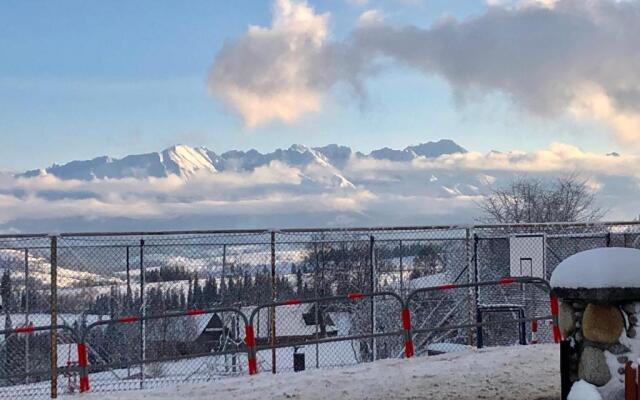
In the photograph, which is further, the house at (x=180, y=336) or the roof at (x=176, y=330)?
the roof at (x=176, y=330)

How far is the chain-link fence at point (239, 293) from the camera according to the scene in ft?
46.3

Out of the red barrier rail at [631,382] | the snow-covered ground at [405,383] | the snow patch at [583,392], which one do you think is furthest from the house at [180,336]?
the red barrier rail at [631,382]

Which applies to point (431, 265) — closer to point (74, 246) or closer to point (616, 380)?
point (74, 246)

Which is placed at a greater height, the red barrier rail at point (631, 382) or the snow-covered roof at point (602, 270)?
the snow-covered roof at point (602, 270)

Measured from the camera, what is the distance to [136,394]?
33.2 ft

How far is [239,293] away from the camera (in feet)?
76.6

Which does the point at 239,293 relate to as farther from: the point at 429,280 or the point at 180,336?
the point at 180,336

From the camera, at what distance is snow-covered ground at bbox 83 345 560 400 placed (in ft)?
32.0

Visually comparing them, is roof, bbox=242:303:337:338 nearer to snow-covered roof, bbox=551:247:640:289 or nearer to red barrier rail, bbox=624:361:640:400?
snow-covered roof, bbox=551:247:640:289

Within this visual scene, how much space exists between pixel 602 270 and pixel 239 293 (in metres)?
17.1

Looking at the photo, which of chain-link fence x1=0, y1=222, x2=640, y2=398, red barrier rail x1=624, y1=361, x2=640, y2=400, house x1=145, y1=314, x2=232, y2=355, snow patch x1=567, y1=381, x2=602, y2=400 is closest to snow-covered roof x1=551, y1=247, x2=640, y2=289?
A: red barrier rail x1=624, y1=361, x2=640, y2=400

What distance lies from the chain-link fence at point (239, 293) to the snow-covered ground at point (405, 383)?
3.58 feet

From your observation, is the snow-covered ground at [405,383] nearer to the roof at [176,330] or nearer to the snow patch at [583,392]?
the snow patch at [583,392]

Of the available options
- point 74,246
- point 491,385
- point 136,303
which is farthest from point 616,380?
point 136,303
